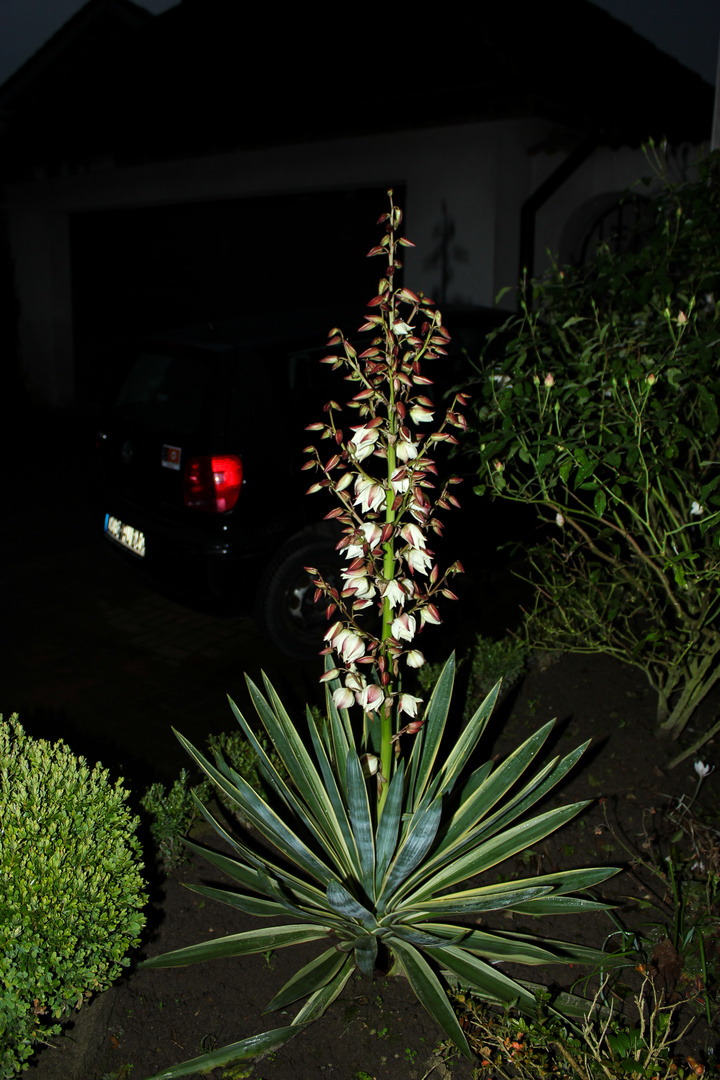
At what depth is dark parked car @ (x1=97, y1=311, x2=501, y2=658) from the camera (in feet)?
15.2

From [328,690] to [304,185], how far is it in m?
7.77

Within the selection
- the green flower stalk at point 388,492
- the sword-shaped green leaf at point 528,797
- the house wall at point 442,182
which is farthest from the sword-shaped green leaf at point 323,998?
the house wall at point 442,182

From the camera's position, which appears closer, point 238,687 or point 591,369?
point 591,369

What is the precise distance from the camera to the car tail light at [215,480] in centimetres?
459

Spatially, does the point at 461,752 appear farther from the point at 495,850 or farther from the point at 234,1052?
the point at 234,1052

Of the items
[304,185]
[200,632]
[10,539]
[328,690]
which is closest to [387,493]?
[328,690]

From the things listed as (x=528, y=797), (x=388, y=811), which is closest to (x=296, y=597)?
→ (x=528, y=797)

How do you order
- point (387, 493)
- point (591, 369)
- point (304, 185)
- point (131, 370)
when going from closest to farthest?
point (387, 493) → point (591, 369) → point (131, 370) → point (304, 185)

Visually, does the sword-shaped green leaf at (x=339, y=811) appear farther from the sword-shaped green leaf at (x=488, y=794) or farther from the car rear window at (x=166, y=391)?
the car rear window at (x=166, y=391)

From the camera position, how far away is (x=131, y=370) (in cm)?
543

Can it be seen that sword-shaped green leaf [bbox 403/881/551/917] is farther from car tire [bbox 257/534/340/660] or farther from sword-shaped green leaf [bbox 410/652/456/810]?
car tire [bbox 257/534/340/660]

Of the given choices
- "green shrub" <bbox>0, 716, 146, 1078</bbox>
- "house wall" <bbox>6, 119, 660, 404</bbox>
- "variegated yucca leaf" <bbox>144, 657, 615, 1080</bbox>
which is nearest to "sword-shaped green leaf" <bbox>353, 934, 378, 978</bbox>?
"variegated yucca leaf" <bbox>144, 657, 615, 1080</bbox>

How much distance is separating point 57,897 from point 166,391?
11.1 ft

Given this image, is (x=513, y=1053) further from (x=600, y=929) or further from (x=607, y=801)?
(x=607, y=801)
